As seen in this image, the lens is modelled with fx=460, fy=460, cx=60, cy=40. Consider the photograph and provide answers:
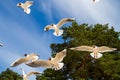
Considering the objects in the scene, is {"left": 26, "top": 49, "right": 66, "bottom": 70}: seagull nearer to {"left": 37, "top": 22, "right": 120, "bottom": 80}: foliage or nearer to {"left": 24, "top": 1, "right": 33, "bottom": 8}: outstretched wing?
{"left": 24, "top": 1, "right": 33, "bottom": 8}: outstretched wing

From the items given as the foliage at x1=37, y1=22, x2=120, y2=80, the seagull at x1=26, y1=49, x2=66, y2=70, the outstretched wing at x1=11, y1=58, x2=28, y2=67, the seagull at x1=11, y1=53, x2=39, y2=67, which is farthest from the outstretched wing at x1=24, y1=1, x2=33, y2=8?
the foliage at x1=37, y1=22, x2=120, y2=80

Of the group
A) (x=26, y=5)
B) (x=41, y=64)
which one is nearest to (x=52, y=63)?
(x=41, y=64)

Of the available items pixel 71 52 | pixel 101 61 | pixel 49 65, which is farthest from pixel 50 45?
pixel 49 65

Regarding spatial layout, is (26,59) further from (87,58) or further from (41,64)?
(87,58)

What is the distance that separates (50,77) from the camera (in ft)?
161

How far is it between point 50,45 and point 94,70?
7.49 meters

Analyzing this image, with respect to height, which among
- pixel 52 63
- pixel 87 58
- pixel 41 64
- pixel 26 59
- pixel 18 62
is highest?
pixel 87 58

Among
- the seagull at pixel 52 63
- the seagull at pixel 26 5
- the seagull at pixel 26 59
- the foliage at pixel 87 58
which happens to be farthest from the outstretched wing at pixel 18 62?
the foliage at pixel 87 58

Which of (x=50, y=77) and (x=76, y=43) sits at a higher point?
(x=76, y=43)

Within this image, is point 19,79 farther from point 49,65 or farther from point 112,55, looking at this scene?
point 49,65

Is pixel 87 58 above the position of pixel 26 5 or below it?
above

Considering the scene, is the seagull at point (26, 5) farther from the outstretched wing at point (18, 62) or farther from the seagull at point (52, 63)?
the seagull at point (52, 63)

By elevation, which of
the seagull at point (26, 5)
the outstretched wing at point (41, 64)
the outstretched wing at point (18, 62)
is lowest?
the outstretched wing at point (41, 64)

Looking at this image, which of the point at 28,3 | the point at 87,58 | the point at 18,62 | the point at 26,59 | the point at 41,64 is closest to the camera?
the point at 41,64
